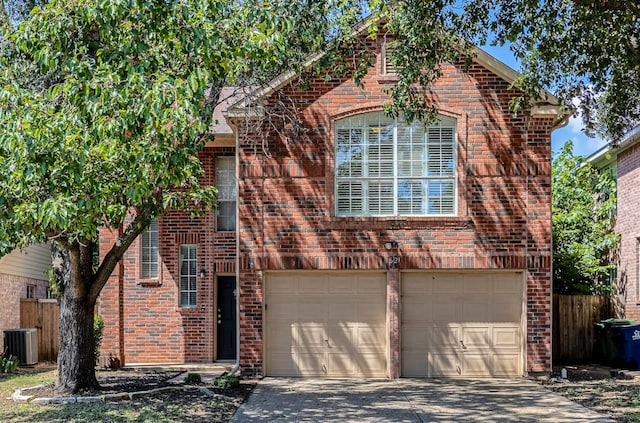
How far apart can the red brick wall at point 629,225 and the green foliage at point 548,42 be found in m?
5.35

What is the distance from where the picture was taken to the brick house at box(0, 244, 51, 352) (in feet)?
60.7

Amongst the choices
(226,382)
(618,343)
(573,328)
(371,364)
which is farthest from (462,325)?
(226,382)

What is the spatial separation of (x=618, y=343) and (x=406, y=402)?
21.2ft

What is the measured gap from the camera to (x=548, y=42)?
11898mm

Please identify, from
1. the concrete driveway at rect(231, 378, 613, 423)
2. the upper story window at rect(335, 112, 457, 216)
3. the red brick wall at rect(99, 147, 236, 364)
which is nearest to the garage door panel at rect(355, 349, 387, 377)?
the concrete driveway at rect(231, 378, 613, 423)

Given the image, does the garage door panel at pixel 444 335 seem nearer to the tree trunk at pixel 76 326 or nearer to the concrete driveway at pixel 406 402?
the concrete driveway at pixel 406 402

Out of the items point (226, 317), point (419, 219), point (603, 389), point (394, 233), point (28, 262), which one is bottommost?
point (603, 389)

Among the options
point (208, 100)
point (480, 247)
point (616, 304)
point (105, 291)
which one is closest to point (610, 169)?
point (616, 304)

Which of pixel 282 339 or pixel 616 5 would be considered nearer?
pixel 616 5

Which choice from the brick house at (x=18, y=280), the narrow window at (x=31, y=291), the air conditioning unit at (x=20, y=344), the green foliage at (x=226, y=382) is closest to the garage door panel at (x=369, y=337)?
the green foliage at (x=226, y=382)

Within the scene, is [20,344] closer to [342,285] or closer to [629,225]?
[342,285]

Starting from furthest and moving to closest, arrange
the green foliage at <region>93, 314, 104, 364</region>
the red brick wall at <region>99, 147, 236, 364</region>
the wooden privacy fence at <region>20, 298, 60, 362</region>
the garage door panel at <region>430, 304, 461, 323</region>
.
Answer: the wooden privacy fence at <region>20, 298, 60, 362</region>
the red brick wall at <region>99, 147, 236, 364</region>
the green foliage at <region>93, 314, 104, 364</region>
the garage door panel at <region>430, 304, 461, 323</region>

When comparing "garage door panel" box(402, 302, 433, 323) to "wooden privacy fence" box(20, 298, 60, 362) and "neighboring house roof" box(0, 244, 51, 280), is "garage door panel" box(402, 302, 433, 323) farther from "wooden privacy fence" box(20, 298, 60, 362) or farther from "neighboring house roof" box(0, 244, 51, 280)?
"neighboring house roof" box(0, 244, 51, 280)

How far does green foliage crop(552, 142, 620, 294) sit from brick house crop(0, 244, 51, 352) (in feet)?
44.5
